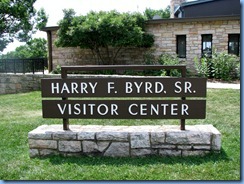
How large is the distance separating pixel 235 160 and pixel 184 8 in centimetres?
898

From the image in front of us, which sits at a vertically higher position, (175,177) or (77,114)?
(77,114)

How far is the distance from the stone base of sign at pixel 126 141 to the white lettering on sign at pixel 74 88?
41 centimetres

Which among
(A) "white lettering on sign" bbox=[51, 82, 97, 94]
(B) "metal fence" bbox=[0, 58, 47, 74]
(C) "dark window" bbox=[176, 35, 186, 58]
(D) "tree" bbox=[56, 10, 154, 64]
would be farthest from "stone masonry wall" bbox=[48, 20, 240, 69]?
(A) "white lettering on sign" bbox=[51, 82, 97, 94]

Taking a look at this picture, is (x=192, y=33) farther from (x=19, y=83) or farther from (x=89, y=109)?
(x=89, y=109)

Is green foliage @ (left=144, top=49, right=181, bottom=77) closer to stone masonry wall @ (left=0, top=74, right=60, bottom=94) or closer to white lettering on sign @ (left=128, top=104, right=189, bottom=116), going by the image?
stone masonry wall @ (left=0, top=74, right=60, bottom=94)

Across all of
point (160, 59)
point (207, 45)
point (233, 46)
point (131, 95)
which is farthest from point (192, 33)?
point (131, 95)

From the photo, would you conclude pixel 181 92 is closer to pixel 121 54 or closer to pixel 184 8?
pixel 121 54

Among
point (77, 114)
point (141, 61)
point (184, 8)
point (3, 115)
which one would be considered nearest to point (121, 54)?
point (141, 61)

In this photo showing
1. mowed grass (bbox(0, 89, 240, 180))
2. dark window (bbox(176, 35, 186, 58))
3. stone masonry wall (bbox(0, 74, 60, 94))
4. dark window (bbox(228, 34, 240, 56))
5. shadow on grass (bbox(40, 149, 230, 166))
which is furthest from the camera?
dark window (bbox(176, 35, 186, 58))

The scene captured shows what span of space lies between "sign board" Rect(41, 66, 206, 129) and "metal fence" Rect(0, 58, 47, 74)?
5.69m

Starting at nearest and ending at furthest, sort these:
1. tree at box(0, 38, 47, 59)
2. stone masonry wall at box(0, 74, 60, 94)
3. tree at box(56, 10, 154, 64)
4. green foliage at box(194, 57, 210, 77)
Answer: tree at box(0, 38, 47, 59)
green foliage at box(194, 57, 210, 77)
stone masonry wall at box(0, 74, 60, 94)
tree at box(56, 10, 154, 64)

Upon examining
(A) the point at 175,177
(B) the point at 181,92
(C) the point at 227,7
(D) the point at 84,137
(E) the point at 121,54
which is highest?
(C) the point at 227,7

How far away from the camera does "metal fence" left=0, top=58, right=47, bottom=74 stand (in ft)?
27.9

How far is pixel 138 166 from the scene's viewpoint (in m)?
2.67
